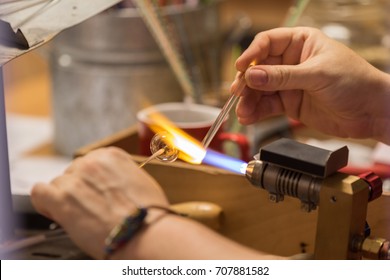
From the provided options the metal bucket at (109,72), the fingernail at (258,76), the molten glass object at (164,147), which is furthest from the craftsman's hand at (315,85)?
the metal bucket at (109,72)

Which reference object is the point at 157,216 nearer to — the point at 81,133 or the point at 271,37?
the point at 271,37

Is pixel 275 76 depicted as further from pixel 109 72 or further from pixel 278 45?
pixel 109 72

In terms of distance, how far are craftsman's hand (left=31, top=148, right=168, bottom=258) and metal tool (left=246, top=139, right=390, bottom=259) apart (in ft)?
0.35

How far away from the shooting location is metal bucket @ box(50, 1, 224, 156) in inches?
37.3

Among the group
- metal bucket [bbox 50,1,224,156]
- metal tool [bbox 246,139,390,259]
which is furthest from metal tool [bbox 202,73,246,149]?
metal bucket [bbox 50,1,224,156]

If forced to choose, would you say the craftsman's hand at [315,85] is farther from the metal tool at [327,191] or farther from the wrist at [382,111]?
the metal tool at [327,191]

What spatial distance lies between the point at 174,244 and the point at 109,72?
1.58ft

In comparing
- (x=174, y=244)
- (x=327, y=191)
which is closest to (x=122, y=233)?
(x=174, y=244)

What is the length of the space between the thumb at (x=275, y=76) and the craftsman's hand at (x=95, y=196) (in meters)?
0.14

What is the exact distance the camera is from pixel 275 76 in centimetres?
61

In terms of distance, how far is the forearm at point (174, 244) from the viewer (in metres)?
0.52

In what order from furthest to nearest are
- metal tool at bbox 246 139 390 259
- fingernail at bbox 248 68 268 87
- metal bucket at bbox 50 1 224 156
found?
metal bucket at bbox 50 1 224 156 → fingernail at bbox 248 68 268 87 → metal tool at bbox 246 139 390 259

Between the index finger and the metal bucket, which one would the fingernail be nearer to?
the index finger
